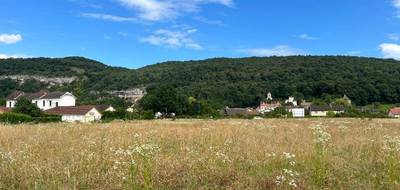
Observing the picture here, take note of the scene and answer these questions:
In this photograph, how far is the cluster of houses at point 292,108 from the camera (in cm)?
11613

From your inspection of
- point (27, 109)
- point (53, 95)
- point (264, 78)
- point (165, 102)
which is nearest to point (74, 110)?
point (165, 102)

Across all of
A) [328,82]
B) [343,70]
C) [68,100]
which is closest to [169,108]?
[68,100]

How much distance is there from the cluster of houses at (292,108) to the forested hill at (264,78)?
5284 millimetres

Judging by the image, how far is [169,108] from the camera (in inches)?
3428

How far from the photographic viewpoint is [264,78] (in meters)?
168

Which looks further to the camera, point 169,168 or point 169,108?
point 169,108

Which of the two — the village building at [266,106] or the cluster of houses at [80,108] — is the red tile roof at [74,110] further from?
the village building at [266,106]

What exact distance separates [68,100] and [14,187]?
106856 mm

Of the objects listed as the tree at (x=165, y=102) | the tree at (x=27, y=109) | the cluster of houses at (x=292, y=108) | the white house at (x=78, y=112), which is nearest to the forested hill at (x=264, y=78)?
the cluster of houses at (x=292, y=108)

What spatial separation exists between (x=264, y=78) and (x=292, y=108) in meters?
38.2

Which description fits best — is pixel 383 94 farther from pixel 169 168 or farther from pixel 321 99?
pixel 169 168

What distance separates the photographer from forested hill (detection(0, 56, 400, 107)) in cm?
14012

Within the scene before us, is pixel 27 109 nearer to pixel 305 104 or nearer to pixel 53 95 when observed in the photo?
pixel 53 95

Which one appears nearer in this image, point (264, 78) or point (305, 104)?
point (305, 104)
